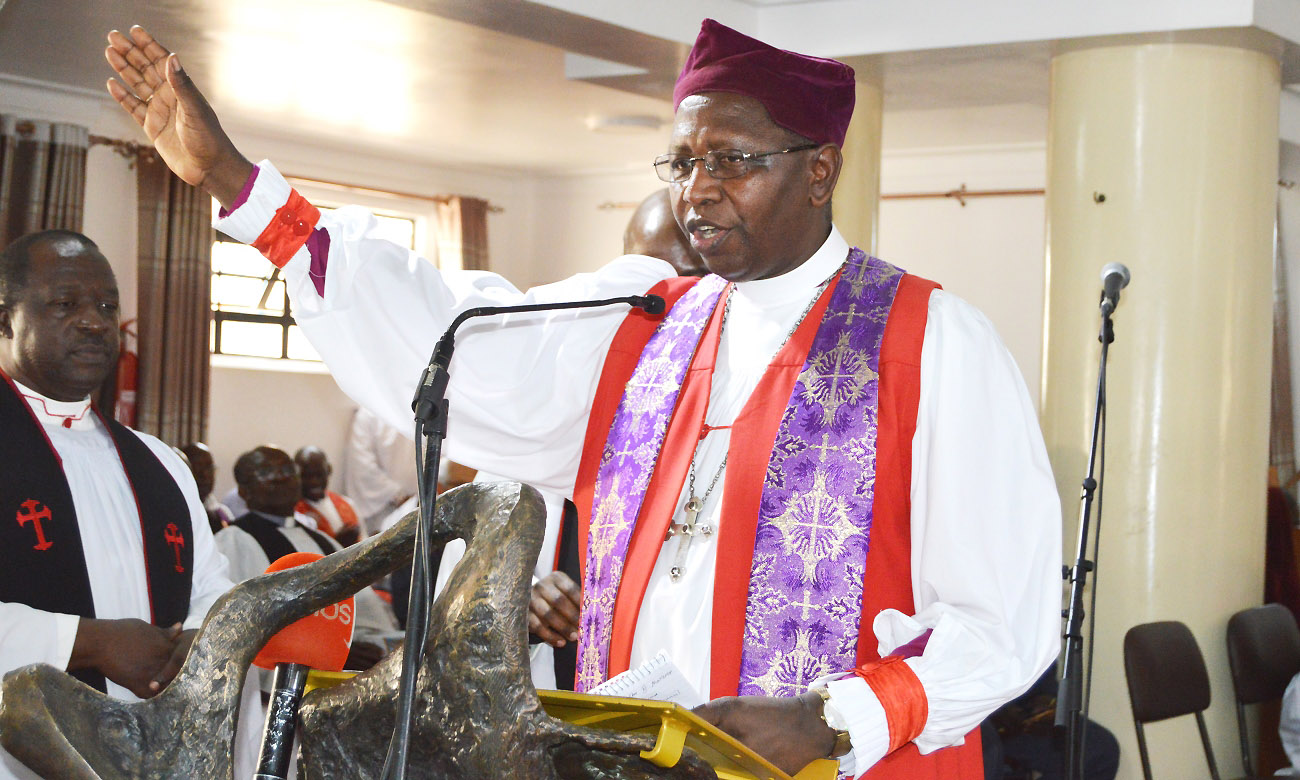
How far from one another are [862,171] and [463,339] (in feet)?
16.2

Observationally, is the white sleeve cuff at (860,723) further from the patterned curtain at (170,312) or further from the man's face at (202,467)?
the patterned curtain at (170,312)

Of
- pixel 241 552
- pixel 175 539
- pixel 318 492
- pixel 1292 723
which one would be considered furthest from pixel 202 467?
pixel 1292 723

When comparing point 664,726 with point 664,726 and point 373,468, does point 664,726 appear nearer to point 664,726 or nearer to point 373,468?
point 664,726

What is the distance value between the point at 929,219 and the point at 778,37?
462cm

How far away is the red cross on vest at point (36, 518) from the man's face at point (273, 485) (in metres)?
3.00

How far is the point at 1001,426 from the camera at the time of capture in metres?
1.91

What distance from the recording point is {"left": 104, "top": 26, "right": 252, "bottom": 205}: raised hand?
1855mm

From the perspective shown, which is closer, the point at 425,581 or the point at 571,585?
the point at 425,581

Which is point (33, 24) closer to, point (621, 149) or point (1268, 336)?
point (621, 149)

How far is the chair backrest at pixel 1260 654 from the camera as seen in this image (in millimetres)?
5461

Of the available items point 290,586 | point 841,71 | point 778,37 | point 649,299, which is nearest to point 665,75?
point 778,37

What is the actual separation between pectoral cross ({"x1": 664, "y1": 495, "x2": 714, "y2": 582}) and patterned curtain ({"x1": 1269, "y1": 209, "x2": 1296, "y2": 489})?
858 centimetres

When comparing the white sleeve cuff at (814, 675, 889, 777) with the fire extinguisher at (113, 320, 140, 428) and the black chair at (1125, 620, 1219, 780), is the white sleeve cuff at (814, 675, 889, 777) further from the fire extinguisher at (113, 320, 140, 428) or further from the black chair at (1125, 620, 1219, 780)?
the fire extinguisher at (113, 320, 140, 428)

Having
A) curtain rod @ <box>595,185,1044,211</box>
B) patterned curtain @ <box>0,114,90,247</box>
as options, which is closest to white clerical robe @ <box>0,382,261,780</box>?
patterned curtain @ <box>0,114,90,247</box>
